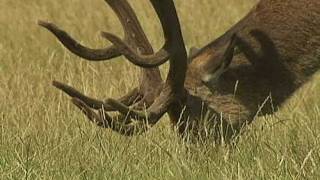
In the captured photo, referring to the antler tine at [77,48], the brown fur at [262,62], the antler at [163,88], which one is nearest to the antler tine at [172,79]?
the antler at [163,88]

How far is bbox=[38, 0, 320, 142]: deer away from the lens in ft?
17.4

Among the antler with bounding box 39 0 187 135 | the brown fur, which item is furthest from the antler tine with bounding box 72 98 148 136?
the brown fur

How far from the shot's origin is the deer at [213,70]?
5293 mm

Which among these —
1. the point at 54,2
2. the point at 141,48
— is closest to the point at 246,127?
the point at 141,48

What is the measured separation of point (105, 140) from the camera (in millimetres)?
5516

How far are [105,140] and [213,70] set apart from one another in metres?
0.73

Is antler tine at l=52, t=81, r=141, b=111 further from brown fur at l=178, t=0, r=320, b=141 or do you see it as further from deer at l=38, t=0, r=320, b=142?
brown fur at l=178, t=0, r=320, b=141

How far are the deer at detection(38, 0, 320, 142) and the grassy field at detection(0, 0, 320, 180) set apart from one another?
5.2 inches

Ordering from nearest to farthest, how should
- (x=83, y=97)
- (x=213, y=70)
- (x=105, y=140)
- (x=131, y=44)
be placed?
(x=83, y=97) → (x=213, y=70) → (x=105, y=140) → (x=131, y=44)

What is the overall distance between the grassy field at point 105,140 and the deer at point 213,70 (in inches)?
5.2

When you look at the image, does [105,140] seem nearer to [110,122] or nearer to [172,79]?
[110,122]

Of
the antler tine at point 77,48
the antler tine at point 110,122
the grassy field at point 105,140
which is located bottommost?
the grassy field at point 105,140

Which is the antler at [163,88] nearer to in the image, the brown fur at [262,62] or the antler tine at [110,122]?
the antler tine at [110,122]

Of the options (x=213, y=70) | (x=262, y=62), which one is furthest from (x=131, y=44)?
(x=262, y=62)
